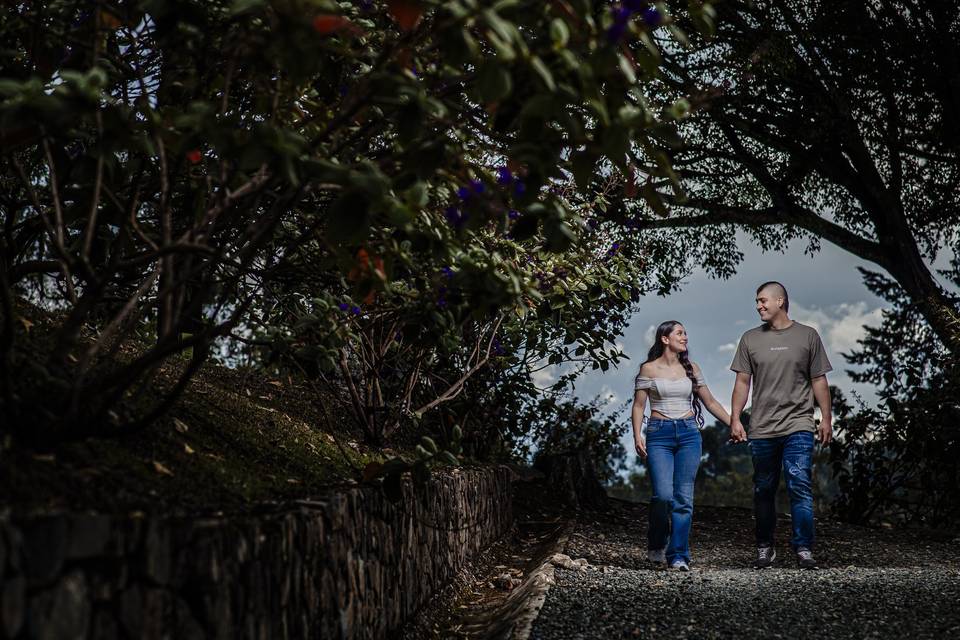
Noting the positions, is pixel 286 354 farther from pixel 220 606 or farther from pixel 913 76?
pixel 913 76

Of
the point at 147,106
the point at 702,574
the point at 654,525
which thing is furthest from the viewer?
the point at 654,525

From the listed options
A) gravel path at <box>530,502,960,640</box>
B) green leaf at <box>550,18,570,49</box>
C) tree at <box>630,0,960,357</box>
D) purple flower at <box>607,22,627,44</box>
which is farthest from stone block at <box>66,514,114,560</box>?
tree at <box>630,0,960,357</box>

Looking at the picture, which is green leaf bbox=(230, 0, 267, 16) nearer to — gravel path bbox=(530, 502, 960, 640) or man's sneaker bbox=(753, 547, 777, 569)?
gravel path bbox=(530, 502, 960, 640)

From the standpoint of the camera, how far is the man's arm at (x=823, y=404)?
5906 mm

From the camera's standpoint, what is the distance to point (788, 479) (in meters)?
6.07

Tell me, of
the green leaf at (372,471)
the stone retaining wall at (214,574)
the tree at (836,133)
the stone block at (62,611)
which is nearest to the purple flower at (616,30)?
the stone retaining wall at (214,574)

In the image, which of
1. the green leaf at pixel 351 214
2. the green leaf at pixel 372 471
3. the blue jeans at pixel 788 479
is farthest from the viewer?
the blue jeans at pixel 788 479

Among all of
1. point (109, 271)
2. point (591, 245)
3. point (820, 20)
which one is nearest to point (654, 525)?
point (591, 245)

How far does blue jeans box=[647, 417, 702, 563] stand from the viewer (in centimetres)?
594

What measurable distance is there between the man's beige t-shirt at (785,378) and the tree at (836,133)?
3215 millimetres

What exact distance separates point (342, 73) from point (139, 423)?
1739 mm

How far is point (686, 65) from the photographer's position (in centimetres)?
1088

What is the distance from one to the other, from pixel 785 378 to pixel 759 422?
413mm

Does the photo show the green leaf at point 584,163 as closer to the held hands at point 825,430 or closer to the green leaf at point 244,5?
the green leaf at point 244,5
